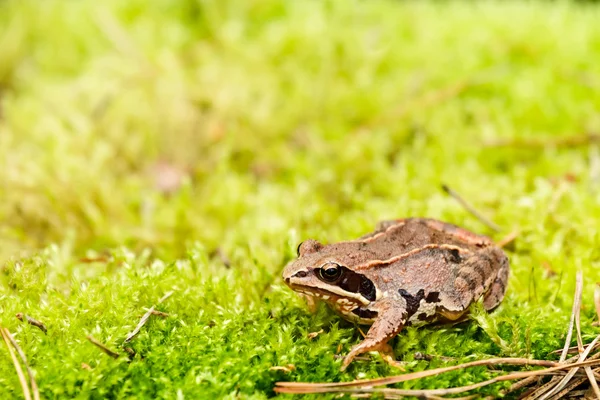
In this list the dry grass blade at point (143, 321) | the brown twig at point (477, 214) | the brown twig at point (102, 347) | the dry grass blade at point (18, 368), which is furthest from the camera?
the brown twig at point (477, 214)

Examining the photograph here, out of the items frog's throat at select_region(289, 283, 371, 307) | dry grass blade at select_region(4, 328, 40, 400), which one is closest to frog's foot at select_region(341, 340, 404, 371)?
frog's throat at select_region(289, 283, 371, 307)

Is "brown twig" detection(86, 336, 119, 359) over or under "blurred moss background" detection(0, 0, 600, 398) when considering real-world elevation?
under

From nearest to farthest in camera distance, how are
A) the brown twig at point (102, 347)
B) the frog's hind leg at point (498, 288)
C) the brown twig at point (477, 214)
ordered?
the brown twig at point (102, 347) < the frog's hind leg at point (498, 288) < the brown twig at point (477, 214)

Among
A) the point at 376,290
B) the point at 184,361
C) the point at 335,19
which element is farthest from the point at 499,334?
the point at 335,19

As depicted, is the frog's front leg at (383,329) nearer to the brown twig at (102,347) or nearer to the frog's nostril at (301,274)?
the frog's nostril at (301,274)

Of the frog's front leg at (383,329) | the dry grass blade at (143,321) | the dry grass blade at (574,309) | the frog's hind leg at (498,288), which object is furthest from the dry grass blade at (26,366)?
the dry grass blade at (574,309)

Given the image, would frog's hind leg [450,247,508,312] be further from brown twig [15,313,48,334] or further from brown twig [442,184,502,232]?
brown twig [15,313,48,334]
